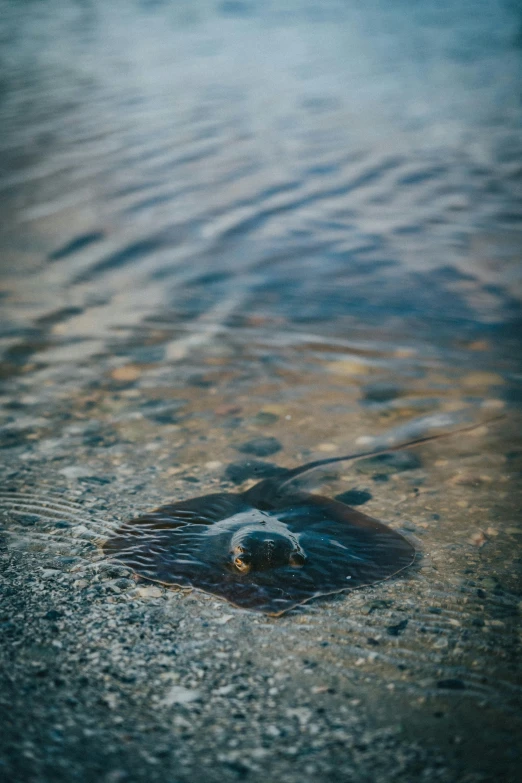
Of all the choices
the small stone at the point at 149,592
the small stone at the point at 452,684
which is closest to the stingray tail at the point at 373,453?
the small stone at the point at 149,592

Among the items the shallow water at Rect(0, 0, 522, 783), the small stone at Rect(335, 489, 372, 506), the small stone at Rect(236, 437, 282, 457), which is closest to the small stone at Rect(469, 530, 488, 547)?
the shallow water at Rect(0, 0, 522, 783)

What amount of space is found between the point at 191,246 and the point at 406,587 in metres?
4.68

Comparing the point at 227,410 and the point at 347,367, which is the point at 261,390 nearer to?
the point at 227,410

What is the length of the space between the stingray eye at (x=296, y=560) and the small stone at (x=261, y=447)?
1.14m

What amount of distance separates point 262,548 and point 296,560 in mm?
149

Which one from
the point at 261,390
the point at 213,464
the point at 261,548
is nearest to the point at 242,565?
the point at 261,548

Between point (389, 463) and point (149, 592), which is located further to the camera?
point (389, 463)

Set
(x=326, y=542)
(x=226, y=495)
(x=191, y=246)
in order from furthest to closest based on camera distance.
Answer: (x=191, y=246)
(x=226, y=495)
(x=326, y=542)

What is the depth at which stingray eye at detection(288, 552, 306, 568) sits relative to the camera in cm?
270

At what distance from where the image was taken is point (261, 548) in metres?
2.69

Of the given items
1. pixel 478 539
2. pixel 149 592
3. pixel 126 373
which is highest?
pixel 126 373

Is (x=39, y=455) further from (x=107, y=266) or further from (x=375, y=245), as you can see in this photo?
(x=375, y=245)

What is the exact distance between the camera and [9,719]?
6.71 feet

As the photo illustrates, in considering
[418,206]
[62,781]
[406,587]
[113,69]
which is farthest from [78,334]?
[113,69]
